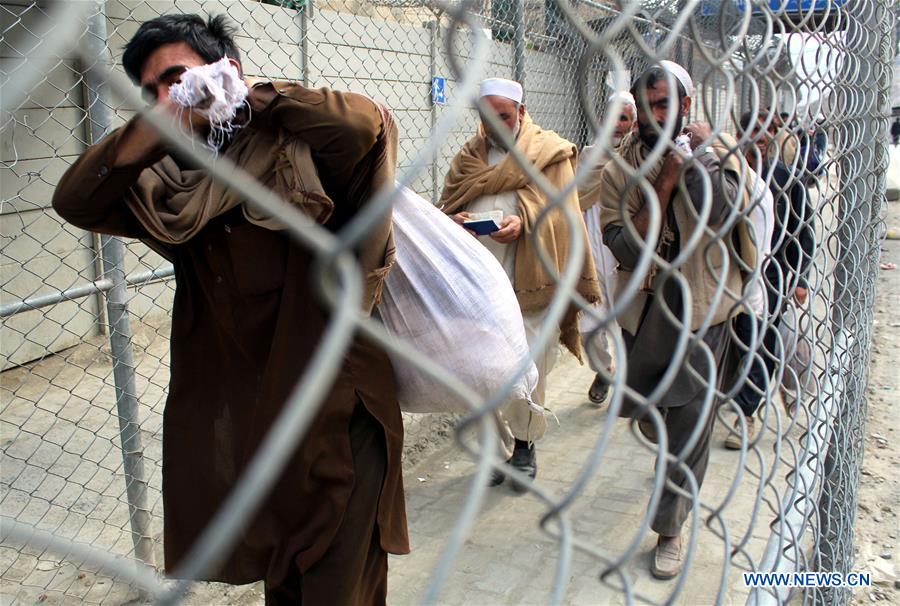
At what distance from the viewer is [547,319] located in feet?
2.29

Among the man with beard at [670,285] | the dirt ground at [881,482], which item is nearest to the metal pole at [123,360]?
the man with beard at [670,285]

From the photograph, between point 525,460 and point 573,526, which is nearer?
point 573,526

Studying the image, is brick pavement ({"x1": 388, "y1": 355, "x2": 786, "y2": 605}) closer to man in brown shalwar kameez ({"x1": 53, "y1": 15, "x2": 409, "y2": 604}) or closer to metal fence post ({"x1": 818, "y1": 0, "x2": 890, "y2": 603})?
metal fence post ({"x1": 818, "y1": 0, "x2": 890, "y2": 603})

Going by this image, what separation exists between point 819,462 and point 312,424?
1369 millimetres

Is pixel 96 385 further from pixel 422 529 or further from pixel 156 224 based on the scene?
pixel 156 224

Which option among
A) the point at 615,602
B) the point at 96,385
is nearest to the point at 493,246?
the point at 615,602

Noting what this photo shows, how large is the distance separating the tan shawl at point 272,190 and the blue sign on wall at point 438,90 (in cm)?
389

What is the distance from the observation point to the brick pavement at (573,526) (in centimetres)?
302

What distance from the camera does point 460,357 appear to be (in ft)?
6.46

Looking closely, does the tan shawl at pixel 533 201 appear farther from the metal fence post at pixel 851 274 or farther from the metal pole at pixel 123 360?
the metal pole at pixel 123 360

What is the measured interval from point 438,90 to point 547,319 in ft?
17.2

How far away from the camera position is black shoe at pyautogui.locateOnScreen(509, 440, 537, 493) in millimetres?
3951

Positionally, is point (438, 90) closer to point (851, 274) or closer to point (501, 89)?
point (501, 89)

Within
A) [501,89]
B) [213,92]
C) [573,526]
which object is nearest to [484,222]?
[501,89]
